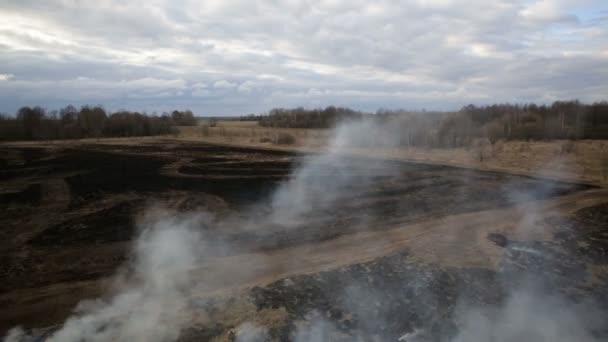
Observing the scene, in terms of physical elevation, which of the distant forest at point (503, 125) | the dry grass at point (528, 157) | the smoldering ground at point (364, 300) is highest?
the distant forest at point (503, 125)

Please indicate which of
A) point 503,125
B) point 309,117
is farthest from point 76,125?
point 503,125

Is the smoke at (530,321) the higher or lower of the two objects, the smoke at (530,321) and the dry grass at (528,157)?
the lower

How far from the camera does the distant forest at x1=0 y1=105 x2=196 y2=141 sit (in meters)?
45.2

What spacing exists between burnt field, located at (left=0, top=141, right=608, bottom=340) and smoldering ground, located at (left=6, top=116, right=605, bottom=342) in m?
0.04

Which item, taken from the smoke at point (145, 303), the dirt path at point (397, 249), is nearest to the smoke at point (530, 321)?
the dirt path at point (397, 249)

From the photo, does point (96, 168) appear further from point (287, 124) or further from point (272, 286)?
point (287, 124)

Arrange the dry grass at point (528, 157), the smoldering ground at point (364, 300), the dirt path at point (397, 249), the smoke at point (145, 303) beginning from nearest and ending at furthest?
the smoke at point (145, 303), the smoldering ground at point (364, 300), the dirt path at point (397, 249), the dry grass at point (528, 157)

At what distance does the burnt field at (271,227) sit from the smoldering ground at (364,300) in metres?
0.04

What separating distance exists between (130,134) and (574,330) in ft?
176

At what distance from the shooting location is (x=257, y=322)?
489 centimetres

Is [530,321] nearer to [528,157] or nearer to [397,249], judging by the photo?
[397,249]

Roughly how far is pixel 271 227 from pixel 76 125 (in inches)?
2050

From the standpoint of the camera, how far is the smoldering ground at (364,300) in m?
4.71

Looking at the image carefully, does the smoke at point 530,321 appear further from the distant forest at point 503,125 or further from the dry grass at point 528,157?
the distant forest at point 503,125
